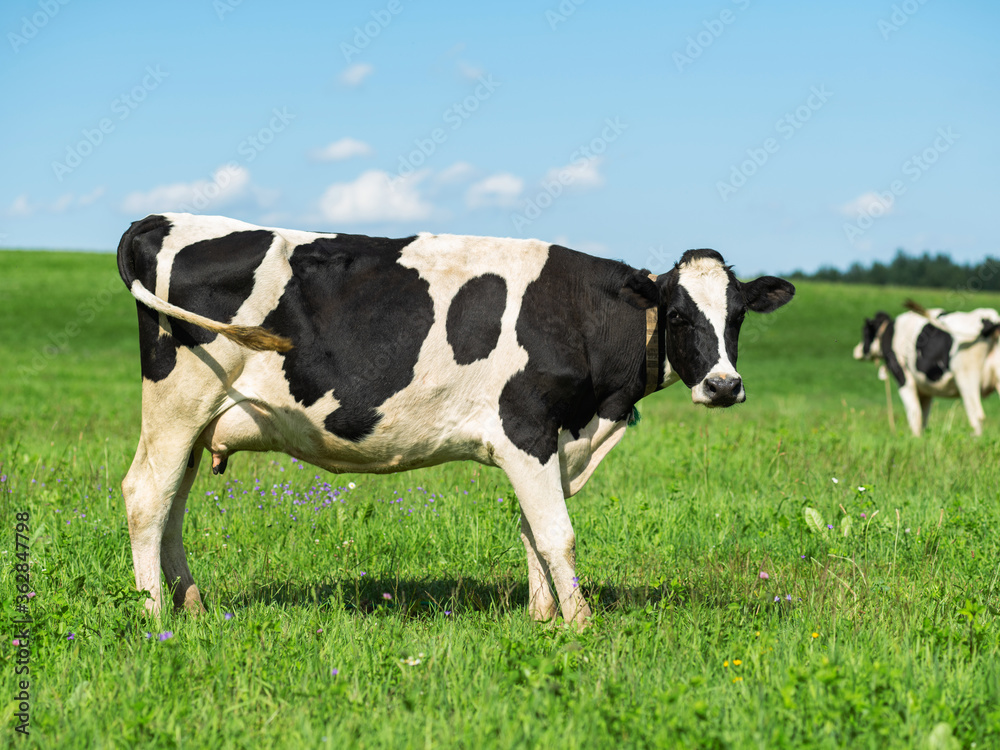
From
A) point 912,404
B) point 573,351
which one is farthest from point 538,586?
point 912,404

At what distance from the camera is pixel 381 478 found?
873 cm

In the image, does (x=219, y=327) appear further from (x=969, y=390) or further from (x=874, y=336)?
(x=874, y=336)

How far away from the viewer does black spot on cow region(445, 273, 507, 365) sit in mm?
5055

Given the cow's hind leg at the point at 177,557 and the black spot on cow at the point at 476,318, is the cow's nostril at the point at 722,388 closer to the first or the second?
the black spot on cow at the point at 476,318

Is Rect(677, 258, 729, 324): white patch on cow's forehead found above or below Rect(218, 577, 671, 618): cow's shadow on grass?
above

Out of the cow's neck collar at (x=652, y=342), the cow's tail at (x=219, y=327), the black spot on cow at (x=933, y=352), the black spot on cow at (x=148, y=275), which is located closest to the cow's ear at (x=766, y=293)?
the cow's neck collar at (x=652, y=342)

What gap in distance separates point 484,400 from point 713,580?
80.6 inches

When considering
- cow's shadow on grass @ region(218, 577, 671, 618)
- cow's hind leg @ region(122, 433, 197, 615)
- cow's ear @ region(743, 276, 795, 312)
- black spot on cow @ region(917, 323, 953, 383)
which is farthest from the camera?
black spot on cow @ region(917, 323, 953, 383)

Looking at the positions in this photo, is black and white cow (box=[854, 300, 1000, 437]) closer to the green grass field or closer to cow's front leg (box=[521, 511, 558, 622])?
the green grass field

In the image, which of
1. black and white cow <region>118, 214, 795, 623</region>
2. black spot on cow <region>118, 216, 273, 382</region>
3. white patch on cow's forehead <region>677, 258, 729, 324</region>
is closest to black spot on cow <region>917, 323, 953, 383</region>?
black and white cow <region>118, 214, 795, 623</region>

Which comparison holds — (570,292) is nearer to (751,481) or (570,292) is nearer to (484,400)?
(484,400)

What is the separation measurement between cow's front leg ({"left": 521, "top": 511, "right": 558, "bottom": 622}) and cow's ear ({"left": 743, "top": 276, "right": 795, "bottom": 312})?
1998 mm

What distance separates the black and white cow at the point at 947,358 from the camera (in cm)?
1567

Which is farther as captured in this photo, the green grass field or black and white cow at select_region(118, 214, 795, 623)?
black and white cow at select_region(118, 214, 795, 623)
